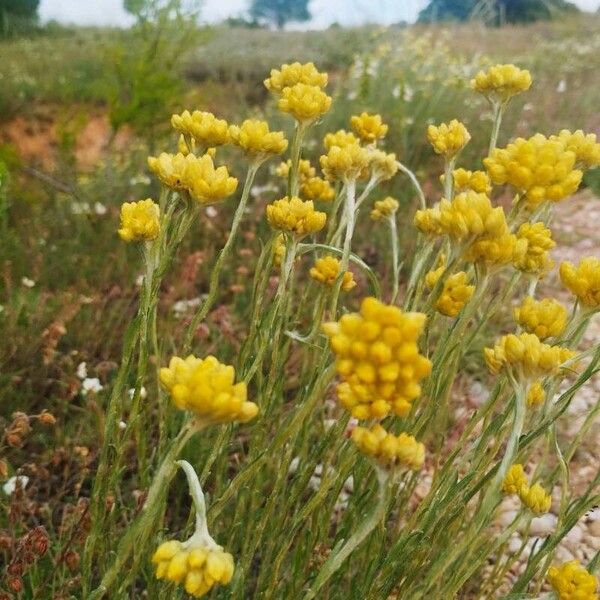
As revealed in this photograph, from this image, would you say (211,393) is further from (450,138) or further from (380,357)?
(450,138)

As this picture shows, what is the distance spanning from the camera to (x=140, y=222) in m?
1.03

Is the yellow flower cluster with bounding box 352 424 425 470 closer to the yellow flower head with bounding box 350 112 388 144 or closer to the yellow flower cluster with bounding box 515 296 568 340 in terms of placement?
the yellow flower cluster with bounding box 515 296 568 340

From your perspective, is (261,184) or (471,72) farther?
(471,72)

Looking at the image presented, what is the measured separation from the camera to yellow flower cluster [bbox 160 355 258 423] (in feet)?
2.41

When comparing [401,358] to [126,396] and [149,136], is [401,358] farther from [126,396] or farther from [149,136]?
[149,136]

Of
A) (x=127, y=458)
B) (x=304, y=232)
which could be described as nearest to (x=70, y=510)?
(x=127, y=458)

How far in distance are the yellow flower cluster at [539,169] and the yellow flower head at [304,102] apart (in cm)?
37

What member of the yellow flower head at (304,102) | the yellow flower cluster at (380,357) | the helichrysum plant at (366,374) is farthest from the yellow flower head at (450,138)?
the yellow flower cluster at (380,357)

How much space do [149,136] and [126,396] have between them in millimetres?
2255

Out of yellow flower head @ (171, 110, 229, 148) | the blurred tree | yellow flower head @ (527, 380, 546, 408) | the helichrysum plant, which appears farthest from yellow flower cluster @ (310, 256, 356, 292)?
the blurred tree

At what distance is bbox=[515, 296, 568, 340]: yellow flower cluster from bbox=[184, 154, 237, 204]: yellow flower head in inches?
19.4

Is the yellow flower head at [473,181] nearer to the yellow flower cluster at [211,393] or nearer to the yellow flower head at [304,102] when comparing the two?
the yellow flower head at [304,102]

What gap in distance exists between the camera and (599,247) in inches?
141

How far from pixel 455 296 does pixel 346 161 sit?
12.5 inches
